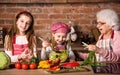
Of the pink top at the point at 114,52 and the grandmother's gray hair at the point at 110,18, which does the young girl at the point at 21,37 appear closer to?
the pink top at the point at 114,52

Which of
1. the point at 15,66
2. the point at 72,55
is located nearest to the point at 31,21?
the point at 72,55

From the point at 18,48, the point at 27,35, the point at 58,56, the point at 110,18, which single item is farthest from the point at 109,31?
the point at 18,48

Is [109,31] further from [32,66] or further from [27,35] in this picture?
[32,66]

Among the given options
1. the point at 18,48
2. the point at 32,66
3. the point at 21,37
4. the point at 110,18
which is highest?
the point at 110,18

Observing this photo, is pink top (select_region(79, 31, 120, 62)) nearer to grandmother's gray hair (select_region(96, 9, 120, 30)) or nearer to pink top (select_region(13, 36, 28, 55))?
grandmother's gray hair (select_region(96, 9, 120, 30))

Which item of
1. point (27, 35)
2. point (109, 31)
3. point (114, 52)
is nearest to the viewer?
point (114, 52)

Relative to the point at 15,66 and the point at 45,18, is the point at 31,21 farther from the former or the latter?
the point at 45,18

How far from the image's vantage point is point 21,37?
3.10 m

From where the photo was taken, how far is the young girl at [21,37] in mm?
2980

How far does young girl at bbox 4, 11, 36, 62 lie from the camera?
2.98 meters

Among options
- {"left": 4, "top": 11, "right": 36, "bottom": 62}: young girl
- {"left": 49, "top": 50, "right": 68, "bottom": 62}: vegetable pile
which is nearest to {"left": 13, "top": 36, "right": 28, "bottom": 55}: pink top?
{"left": 4, "top": 11, "right": 36, "bottom": 62}: young girl

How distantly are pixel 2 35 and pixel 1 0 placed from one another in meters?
0.53

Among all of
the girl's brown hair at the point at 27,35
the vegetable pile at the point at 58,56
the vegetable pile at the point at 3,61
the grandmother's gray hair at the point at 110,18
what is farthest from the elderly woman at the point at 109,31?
the vegetable pile at the point at 3,61

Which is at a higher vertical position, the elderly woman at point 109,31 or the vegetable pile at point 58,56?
the elderly woman at point 109,31
